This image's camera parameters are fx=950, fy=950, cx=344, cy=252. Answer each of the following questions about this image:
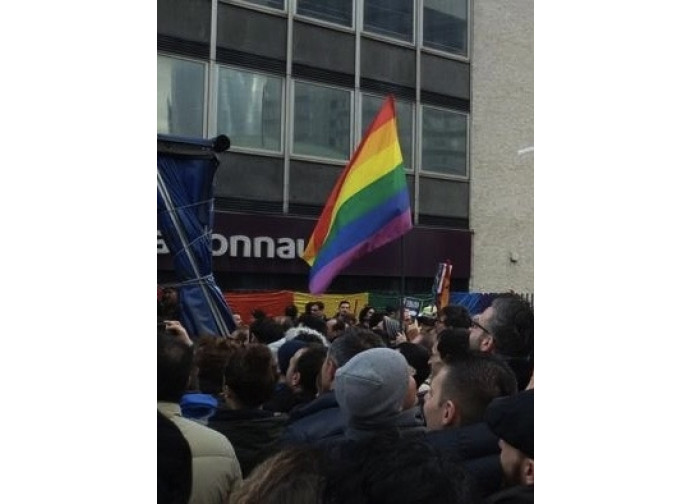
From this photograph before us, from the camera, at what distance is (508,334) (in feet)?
7.97

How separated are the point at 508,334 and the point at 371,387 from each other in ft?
1.94

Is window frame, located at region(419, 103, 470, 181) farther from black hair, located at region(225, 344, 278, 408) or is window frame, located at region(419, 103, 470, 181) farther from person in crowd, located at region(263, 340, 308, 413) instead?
black hair, located at region(225, 344, 278, 408)

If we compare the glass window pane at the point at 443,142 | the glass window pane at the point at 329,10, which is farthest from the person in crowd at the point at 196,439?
the glass window pane at the point at 443,142

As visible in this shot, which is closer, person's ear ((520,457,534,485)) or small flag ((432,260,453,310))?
person's ear ((520,457,534,485))

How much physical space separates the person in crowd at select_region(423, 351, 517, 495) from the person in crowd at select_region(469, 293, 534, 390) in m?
0.08

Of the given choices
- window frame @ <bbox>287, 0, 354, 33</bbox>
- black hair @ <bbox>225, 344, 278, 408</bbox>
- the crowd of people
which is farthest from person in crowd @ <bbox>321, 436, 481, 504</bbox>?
window frame @ <bbox>287, 0, 354, 33</bbox>

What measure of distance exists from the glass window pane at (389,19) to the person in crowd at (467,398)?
34.0ft

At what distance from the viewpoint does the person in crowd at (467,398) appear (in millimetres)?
1857

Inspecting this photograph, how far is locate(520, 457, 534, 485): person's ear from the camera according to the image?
143 centimetres

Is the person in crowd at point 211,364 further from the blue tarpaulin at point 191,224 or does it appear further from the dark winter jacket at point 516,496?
the dark winter jacket at point 516,496
